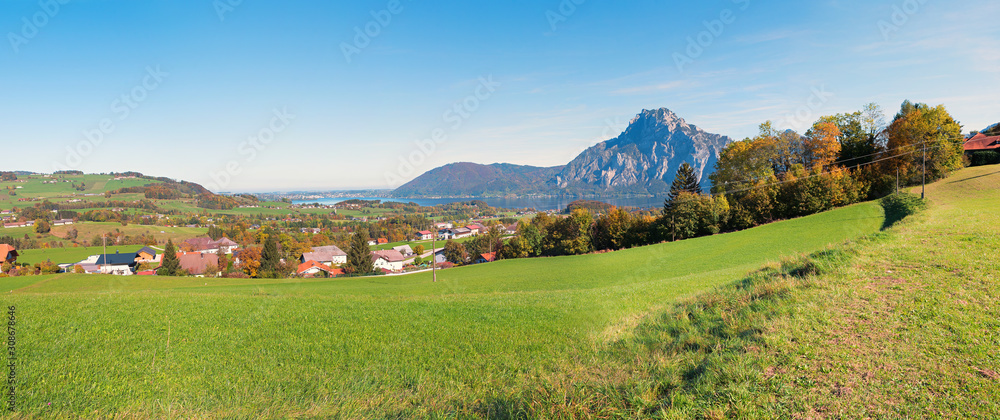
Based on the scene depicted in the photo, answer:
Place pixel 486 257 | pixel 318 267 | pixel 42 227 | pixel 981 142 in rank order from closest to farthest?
1. pixel 981 142
2. pixel 318 267
3. pixel 486 257
4. pixel 42 227

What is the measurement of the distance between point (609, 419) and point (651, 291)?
40.3 feet

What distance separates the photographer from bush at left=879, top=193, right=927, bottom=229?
22.2 m

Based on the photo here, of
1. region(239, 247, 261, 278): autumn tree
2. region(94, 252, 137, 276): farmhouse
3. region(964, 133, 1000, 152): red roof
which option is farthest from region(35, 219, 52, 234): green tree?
region(964, 133, 1000, 152): red roof

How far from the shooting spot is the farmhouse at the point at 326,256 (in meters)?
76.7

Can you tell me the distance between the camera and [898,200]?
2809 cm

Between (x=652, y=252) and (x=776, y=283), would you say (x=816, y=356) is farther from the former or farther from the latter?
(x=652, y=252)

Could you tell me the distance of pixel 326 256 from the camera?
7862 centimetres

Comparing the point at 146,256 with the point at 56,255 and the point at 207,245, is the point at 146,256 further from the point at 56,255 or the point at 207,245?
the point at 207,245

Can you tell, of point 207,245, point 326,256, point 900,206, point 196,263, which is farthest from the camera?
point 207,245

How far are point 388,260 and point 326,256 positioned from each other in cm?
1307

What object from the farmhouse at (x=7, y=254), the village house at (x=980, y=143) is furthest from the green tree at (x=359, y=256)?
the village house at (x=980, y=143)

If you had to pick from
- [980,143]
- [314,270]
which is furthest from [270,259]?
[980,143]

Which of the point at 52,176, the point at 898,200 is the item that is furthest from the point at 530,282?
the point at 52,176

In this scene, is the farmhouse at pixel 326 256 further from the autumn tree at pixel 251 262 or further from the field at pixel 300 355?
the field at pixel 300 355
